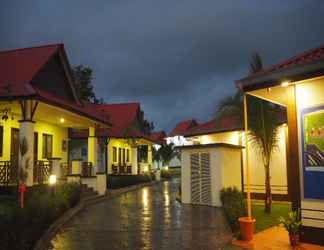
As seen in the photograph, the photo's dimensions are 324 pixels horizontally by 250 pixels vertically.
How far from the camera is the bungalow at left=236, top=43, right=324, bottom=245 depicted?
24.9 feet

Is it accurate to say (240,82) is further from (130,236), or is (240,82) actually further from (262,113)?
(130,236)

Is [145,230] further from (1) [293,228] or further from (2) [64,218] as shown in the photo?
(1) [293,228]

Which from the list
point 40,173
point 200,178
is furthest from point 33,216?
point 200,178

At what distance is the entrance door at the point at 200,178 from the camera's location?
15.7 metres

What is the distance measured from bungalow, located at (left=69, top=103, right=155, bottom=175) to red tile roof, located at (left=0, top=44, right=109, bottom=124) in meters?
7.72

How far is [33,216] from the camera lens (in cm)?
859

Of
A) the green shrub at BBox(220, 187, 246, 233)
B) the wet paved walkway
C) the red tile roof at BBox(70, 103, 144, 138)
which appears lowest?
the wet paved walkway

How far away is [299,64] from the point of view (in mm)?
7562

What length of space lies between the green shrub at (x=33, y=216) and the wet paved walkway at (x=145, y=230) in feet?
1.94

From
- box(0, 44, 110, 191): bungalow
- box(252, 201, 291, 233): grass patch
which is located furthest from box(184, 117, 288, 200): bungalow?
box(0, 44, 110, 191): bungalow

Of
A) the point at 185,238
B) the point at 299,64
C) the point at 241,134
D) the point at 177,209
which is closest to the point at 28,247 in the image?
the point at 185,238

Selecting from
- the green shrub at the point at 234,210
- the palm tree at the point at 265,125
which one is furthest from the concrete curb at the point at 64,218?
the palm tree at the point at 265,125

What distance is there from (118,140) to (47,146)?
1179 cm

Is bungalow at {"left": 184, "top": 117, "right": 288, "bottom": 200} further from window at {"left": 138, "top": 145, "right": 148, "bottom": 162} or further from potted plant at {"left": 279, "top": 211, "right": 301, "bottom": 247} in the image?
window at {"left": 138, "top": 145, "right": 148, "bottom": 162}
